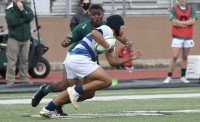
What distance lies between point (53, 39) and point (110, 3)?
1.94m

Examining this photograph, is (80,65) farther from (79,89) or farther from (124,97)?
(124,97)

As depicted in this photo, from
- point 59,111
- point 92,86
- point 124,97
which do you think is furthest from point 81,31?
point 124,97

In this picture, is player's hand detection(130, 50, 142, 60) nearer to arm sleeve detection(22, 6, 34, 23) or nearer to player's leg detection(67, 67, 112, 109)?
player's leg detection(67, 67, 112, 109)

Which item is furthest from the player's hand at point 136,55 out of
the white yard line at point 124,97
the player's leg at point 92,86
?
the white yard line at point 124,97

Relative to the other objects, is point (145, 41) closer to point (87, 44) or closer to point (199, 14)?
point (199, 14)

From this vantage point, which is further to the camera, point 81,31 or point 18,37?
point 18,37

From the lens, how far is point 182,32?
18.6m

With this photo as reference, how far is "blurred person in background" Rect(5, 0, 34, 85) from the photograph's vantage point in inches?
727

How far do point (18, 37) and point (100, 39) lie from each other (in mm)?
7543

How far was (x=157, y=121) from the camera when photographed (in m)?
10.9

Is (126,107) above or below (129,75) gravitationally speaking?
above

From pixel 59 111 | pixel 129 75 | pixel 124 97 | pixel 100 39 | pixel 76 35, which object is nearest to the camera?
pixel 100 39

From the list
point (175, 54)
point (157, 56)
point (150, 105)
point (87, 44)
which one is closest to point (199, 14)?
point (157, 56)

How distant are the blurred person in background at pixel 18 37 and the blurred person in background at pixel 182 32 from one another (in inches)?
125
